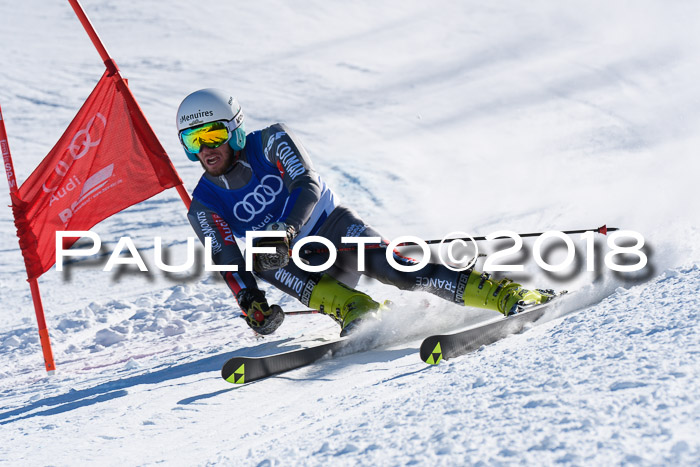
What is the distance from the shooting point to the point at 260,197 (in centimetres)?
404

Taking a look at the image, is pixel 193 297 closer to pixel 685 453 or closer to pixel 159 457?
pixel 159 457

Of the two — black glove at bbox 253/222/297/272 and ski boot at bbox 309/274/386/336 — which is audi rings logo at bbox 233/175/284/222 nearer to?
black glove at bbox 253/222/297/272

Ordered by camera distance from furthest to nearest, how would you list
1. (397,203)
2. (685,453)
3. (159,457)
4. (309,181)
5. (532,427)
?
(397,203) → (309,181) → (159,457) → (532,427) → (685,453)

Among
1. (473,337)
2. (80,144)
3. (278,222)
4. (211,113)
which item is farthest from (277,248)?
(80,144)

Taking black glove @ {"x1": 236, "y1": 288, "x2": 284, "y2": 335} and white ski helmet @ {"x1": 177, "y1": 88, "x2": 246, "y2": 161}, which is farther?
white ski helmet @ {"x1": 177, "y1": 88, "x2": 246, "y2": 161}

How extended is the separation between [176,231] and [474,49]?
16.1 m

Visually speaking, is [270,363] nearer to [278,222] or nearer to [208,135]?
[278,222]

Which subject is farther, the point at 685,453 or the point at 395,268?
the point at 395,268

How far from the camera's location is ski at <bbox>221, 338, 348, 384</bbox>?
313 centimetres

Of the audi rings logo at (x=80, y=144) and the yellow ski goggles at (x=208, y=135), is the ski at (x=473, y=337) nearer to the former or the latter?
the yellow ski goggles at (x=208, y=135)

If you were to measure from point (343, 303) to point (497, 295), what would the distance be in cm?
86

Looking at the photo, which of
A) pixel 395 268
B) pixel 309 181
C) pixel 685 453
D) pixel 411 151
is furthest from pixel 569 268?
pixel 411 151

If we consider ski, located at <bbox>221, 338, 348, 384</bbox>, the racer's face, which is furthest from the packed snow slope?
the racer's face

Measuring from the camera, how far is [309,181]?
3793 mm
